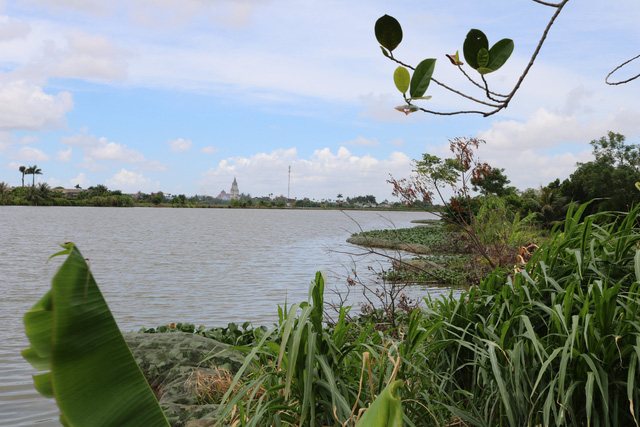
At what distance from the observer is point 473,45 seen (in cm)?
151

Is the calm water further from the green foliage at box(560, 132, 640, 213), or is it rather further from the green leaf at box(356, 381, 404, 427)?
the green foliage at box(560, 132, 640, 213)

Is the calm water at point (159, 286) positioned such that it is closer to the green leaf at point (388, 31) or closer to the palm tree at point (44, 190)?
the green leaf at point (388, 31)

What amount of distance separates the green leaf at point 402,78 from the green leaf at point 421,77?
3 centimetres

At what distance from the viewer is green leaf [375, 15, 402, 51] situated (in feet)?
4.87

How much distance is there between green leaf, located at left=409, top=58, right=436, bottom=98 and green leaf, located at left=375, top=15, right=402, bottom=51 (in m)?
0.11

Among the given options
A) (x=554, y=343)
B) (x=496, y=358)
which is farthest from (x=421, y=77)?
(x=554, y=343)

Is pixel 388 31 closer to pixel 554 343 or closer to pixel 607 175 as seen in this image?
pixel 554 343

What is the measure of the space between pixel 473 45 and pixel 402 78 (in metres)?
0.23

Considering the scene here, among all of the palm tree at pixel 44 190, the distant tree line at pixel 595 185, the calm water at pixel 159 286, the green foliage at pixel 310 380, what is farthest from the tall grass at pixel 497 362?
the palm tree at pixel 44 190

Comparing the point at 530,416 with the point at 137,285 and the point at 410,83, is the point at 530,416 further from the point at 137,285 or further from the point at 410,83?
the point at 137,285

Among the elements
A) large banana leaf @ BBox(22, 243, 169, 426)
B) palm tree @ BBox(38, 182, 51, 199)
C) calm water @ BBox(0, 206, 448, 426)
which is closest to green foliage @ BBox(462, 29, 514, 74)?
large banana leaf @ BBox(22, 243, 169, 426)

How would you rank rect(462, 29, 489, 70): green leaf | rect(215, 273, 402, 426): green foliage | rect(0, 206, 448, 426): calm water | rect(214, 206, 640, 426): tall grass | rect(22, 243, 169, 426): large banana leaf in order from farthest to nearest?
rect(0, 206, 448, 426): calm water < rect(214, 206, 640, 426): tall grass < rect(215, 273, 402, 426): green foliage < rect(462, 29, 489, 70): green leaf < rect(22, 243, 169, 426): large banana leaf

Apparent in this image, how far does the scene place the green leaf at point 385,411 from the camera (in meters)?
0.71

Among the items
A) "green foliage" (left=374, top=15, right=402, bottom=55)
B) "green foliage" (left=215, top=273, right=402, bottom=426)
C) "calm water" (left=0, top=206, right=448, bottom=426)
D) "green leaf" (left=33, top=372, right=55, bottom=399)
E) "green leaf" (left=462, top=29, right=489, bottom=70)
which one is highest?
"green foliage" (left=374, top=15, right=402, bottom=55)
